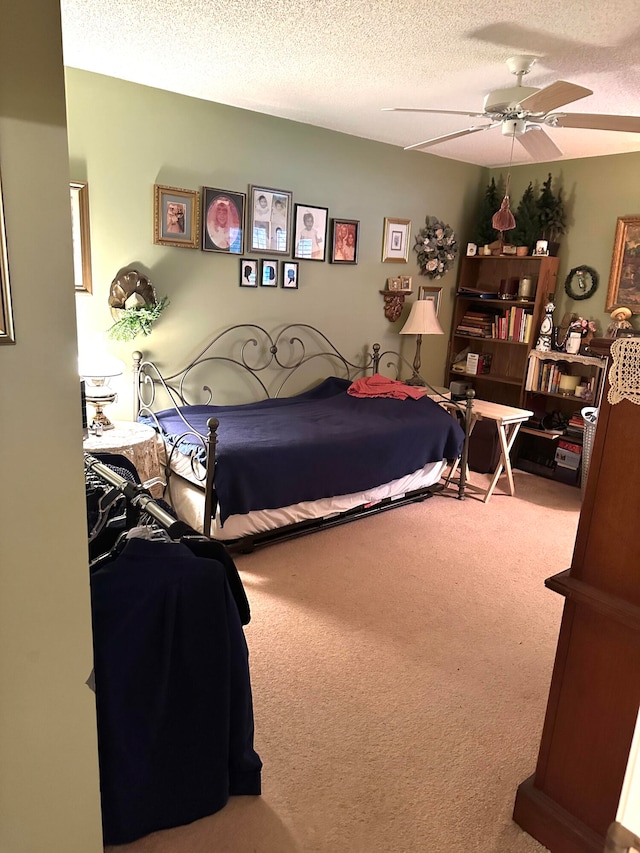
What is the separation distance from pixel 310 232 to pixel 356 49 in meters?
1.68

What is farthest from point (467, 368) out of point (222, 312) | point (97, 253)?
point (97, 253)

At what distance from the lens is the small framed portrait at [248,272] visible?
4039mm

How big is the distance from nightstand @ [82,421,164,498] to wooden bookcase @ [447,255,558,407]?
3.05 m

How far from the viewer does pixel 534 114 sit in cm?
273

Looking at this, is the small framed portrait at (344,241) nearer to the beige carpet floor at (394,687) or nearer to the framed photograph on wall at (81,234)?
the framed photograph on wall at (81,234)

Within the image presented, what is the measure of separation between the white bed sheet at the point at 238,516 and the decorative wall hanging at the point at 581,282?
240cm

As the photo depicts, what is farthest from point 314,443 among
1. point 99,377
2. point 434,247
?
point 434,247

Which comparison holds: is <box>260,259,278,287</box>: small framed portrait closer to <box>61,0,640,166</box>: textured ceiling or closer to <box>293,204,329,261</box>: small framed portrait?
<box>293,204,329,261</box>: small framed portrait

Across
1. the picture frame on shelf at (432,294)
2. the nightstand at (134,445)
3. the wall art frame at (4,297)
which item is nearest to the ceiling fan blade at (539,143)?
the picture frame on shelf at (432,294)

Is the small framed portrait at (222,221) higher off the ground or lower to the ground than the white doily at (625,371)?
higher

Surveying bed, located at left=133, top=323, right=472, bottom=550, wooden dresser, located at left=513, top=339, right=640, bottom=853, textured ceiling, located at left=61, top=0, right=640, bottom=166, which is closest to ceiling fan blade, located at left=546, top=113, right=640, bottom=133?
textured ceiling, located at left=61, top=0, right=640, bottom=166

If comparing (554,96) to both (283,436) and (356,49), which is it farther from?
(283,436)

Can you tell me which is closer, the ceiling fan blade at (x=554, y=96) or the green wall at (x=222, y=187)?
the ceiling fan blade at (x=554, y=96)

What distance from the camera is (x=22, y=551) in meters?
1.16
